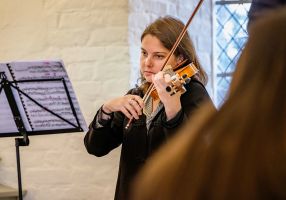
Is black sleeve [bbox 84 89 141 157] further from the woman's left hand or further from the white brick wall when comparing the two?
the white brick wall

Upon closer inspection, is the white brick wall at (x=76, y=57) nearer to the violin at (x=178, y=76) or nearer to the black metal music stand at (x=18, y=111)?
the black metal music stand at (x=18, y=111)

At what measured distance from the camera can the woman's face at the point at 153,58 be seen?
2.02 m

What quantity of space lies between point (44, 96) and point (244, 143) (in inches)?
62.0

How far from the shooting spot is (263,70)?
23.3 inches

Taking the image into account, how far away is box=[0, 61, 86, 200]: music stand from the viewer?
201 cm

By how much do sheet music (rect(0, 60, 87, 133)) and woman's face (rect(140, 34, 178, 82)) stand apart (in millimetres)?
278

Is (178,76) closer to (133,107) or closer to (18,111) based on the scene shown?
(133,107)

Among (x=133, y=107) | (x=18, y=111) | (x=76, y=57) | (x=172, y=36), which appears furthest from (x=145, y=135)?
(x=76, y=57)

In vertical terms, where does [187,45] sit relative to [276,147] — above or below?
below

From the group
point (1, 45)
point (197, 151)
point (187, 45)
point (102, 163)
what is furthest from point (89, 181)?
point (197, 151)

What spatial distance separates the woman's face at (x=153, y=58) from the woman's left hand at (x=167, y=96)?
130 mm

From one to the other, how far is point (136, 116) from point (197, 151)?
1397 mm

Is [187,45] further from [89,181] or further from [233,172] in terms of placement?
[233,172]

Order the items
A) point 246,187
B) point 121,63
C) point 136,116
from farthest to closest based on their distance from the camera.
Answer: point 121,63 → point 136,116 → point 246,187
